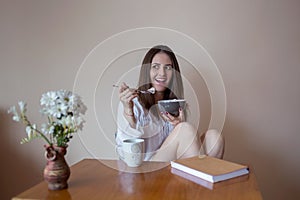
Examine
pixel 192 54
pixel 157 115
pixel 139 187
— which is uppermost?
pixel 192 54

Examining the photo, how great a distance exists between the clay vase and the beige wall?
80cm

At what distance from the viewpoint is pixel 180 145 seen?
113 centimetres

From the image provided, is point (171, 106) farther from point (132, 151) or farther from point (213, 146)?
point (132, 151)

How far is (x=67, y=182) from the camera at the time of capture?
85cm

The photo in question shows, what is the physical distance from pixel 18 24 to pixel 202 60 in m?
1.00

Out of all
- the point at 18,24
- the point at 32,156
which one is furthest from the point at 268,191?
the point at 18,24

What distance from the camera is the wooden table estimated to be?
75 centimetres

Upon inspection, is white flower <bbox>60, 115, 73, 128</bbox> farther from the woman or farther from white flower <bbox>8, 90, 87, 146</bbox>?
the woman

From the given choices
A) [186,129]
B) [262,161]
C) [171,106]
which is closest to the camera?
[186,129]

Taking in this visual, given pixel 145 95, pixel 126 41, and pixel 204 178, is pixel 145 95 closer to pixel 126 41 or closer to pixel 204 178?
pixel 126 41

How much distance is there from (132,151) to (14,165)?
3.16 feet

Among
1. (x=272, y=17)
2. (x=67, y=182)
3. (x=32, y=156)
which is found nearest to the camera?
(x=67, y=182)

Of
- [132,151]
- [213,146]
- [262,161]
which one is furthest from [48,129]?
[262,161]

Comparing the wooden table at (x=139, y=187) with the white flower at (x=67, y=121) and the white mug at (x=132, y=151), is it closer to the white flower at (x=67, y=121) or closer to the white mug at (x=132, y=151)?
the white mug at (x=132, y=151)
